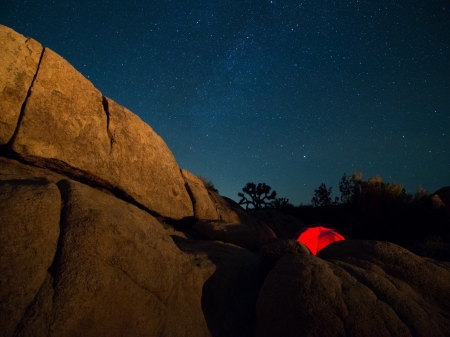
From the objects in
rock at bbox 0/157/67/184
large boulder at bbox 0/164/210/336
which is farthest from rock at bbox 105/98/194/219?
large boulder at bbox 0/164/210/336

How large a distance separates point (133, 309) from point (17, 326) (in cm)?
132

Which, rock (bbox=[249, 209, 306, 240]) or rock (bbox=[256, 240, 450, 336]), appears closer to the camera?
rock (bbox=[256, 240, 450, 336])

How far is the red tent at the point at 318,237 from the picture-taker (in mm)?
13461

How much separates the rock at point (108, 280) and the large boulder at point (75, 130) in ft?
7.83

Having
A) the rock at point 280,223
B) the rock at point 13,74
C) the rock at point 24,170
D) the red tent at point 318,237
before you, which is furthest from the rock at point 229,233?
the rock at point 280,223

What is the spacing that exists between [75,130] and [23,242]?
4.51 m

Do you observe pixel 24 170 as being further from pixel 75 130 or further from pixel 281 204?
pixel 281 204

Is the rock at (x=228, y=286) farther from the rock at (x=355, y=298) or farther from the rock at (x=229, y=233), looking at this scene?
the rock at (x=229, y=233)

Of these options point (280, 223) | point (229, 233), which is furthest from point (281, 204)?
point (229, 233)

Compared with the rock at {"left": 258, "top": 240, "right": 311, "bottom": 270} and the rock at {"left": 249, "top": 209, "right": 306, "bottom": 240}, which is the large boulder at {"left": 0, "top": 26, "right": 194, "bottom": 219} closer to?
the rock at {"left": 258, "top": 240, "right": 311, "bottom": 270}

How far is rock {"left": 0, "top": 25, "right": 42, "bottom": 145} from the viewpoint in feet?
19.9

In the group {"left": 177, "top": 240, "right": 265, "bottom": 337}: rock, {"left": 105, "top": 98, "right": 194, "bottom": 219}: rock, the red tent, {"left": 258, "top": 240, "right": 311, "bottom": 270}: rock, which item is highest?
{"left": 105, "top": 98, "right": 194, "bottom": 219}: rock

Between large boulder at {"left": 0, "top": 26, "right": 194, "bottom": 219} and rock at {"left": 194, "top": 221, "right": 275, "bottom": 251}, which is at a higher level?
large boulder at {"left": 0, "top": 26, "right": 194, "bottom": 219}

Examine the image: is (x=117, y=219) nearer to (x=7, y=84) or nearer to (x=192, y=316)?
(x=192, y=316)
